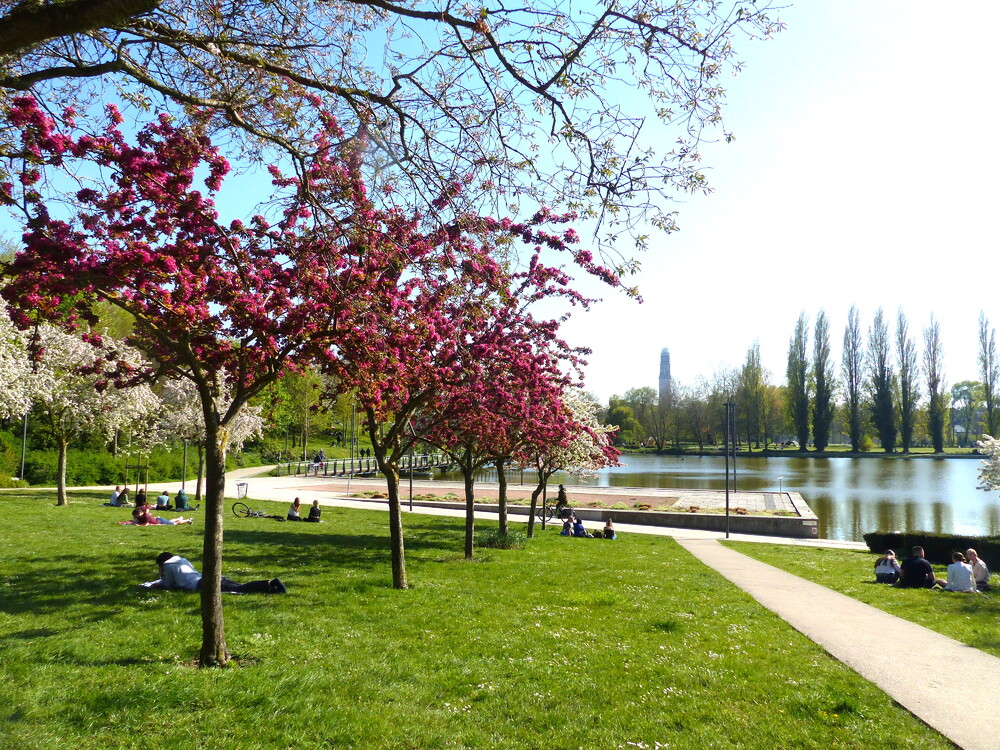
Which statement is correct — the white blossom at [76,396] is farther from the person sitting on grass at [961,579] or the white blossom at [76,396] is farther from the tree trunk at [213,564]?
the person sitting on grass at [961,579]

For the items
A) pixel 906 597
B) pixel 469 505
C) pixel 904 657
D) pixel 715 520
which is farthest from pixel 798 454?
pixel 904 657

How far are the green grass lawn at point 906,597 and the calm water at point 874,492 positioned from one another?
833 cm

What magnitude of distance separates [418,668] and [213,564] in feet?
7.28

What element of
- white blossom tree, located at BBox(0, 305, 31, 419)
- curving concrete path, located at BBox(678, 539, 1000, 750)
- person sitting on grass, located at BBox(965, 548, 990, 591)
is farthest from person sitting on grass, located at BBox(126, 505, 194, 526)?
person sitting on grass, located at BBox(965, 548, 990, 591)

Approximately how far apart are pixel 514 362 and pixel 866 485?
4102 centimetres

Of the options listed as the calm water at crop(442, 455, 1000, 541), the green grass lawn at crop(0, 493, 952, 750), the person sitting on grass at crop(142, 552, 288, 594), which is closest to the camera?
the green grass lawn at crop(0, 493, 952, 750)

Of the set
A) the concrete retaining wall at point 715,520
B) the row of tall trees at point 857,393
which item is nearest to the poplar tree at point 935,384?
the row of tall trees at point 857,393

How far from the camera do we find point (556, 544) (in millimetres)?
17547

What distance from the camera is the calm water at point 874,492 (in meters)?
27.5

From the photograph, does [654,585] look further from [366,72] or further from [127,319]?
[127,319]

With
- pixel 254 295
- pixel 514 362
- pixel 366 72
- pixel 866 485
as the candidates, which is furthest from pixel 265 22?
pixel 866 485

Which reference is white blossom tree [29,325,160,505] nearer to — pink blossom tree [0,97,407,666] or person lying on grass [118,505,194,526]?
person lying on grass [118,505,194,526]

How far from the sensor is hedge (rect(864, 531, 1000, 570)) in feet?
56.5

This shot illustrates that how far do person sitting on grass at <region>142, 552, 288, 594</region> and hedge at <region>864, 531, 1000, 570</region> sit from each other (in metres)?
17.0
